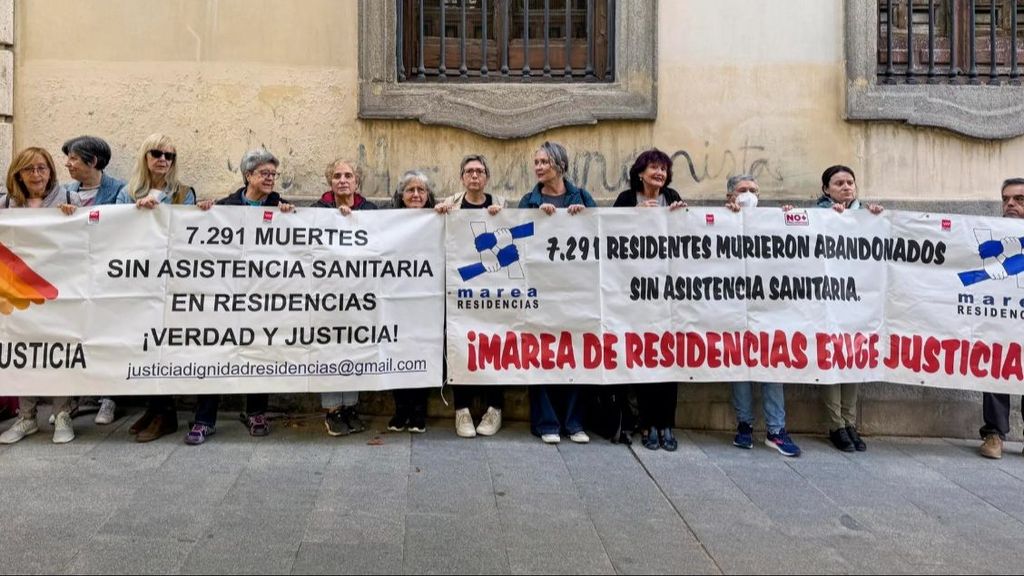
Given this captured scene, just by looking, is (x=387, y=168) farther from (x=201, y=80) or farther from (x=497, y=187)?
(x=201, y=80)

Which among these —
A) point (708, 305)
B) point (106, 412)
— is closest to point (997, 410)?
point (708, 305)

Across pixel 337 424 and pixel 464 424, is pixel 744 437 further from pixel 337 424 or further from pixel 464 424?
pixel 337 424

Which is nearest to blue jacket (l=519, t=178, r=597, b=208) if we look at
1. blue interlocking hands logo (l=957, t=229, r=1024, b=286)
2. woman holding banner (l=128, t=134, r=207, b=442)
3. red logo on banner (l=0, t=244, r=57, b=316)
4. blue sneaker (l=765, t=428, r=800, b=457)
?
blue sneaker (l=765, t=428, r=800, b=457)

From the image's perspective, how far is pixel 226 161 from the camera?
563 centimetres

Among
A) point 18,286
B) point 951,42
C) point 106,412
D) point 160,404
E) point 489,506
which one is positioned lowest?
point 489,506

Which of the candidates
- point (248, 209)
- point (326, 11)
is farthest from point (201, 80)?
point (248, 209)

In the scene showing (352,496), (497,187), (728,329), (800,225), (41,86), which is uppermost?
(41,86)

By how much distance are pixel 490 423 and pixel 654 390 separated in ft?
3.76

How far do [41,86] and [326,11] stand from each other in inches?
91.2

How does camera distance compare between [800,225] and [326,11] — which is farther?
[326,11]

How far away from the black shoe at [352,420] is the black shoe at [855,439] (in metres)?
3.35

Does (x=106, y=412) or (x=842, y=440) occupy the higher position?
(x=106, y=412)

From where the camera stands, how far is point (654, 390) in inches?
188

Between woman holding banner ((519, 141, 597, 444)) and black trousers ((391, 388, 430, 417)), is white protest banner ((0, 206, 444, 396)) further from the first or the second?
woman holding banner ((519, 141, 597, 444))
